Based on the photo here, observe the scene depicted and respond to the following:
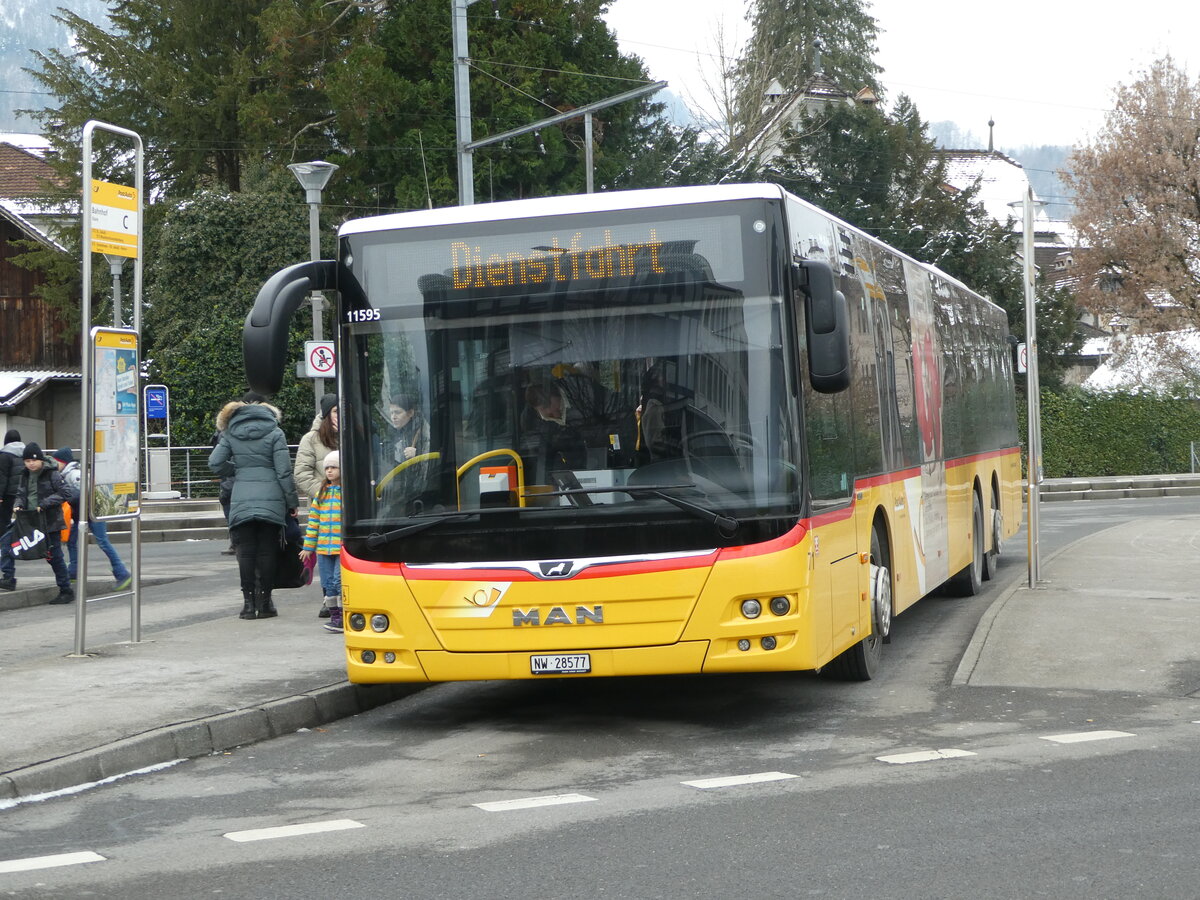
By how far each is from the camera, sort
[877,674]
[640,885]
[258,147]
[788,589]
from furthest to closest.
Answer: [258,147] → [877,674] → [788,589] → [640,885]

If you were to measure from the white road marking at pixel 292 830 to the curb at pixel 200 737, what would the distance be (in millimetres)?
1360

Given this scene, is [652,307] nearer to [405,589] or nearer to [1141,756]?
[405,589]

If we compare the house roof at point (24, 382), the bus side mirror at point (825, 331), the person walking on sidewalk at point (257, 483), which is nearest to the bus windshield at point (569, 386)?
the bus side mirror at point (825, 331)

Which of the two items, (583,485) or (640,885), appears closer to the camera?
(640,885)

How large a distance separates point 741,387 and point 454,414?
146 centimetres

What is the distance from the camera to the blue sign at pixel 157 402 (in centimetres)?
3553

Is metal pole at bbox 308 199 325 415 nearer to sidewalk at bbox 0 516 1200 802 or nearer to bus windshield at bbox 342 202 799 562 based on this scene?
sidewalk at bbox 0 516 1200 802

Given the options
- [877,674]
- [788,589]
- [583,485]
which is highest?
[583,485]

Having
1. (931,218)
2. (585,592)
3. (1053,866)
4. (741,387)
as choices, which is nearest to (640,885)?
(1053,866)

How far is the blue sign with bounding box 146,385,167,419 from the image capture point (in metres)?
35.5

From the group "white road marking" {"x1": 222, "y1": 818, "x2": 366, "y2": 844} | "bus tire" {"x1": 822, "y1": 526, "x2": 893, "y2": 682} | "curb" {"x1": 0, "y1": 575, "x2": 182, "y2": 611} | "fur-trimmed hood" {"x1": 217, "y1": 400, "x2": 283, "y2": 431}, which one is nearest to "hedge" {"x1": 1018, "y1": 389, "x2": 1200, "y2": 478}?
"curb" {"x1": 0, "y1": 575, "x2": 182, "y2": 611}

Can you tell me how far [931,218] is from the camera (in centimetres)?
4638

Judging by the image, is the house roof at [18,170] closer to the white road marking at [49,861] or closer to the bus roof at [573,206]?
the bus roof at [573,206]

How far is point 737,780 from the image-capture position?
7082 millimetres
